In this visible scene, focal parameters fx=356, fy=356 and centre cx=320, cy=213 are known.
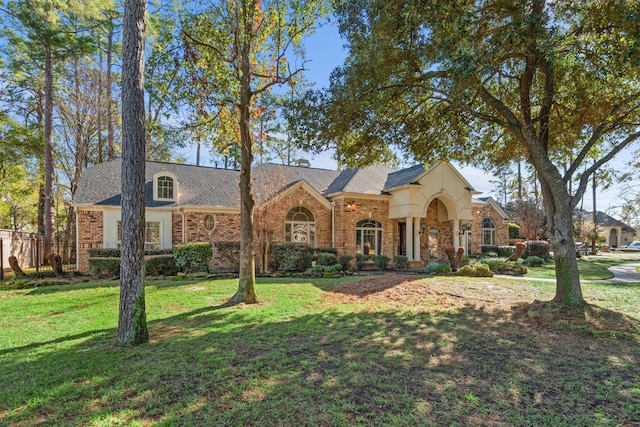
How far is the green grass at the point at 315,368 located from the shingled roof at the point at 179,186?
29.7ft

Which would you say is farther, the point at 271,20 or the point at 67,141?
the point at 67,141

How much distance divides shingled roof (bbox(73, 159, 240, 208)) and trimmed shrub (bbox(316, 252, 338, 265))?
196 inches

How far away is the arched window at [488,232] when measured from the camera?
1001 inches

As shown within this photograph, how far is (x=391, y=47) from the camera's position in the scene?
7.71 metres

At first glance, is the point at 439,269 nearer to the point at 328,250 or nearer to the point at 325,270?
the point at 325,270

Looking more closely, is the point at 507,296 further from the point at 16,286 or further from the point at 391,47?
the point at 16,286

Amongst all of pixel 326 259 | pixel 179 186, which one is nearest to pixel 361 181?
pixel 326 259

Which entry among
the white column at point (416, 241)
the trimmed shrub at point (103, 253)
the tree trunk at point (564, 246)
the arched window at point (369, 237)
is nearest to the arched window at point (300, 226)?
the arched window at point (369, 237)

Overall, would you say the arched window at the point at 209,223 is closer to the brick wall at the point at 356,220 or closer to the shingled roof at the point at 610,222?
the brick wall at the point at 356,220

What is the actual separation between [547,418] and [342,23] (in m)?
8.49

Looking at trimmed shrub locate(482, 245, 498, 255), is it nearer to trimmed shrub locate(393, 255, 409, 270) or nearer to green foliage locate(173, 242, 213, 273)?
trimmed shrub locate(393, 255, 409, 270)

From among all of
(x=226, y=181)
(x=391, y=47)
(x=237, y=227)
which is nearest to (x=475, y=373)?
(x=391, y=47)

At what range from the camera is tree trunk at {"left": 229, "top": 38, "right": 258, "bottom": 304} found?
901cm

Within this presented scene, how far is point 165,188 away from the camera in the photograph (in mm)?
17766
